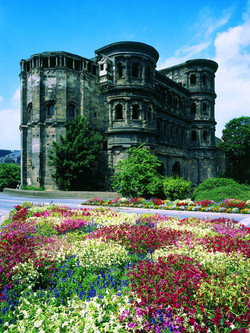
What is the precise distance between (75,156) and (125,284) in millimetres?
Result: 23913

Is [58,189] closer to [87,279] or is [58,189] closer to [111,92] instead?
[111,92]

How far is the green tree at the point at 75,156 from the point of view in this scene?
27.9 meters

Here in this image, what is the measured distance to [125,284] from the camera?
16.0 feet

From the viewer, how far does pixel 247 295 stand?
155 inches

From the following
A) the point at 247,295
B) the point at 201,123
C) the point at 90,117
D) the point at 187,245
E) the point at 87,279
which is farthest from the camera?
the point at 201,123

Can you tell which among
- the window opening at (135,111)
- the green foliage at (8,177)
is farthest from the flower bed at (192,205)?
the green foliage at (8,177)

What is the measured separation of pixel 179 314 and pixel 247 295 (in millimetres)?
1150

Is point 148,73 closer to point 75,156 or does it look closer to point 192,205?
point 75,156

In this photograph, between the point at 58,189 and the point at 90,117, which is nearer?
the point at 58,189

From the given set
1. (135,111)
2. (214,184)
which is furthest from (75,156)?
(214,184)

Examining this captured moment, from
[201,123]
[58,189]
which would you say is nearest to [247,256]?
[58,189]

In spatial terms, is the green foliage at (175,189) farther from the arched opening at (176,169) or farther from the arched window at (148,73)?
the arched opening at (176,169)

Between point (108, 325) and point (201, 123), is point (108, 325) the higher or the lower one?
the lower one

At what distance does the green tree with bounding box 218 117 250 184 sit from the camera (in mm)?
45875
